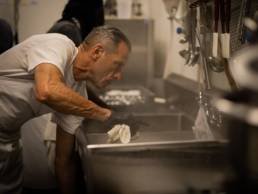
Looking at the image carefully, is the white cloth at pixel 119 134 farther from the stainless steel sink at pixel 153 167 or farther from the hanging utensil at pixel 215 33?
the hanging utensil at pixel 215 33

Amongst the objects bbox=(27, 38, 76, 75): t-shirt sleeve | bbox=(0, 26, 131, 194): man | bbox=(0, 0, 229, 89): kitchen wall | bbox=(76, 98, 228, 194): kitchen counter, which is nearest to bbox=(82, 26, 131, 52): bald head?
bbox=(0, 26, 131, 194): man

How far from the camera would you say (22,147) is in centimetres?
177

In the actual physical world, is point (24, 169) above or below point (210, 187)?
below

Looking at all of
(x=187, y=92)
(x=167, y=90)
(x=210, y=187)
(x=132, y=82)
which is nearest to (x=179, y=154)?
(x=210, y=187)

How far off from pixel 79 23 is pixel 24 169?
898 millimetres

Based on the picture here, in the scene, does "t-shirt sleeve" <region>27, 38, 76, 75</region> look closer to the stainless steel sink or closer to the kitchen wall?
the stainless steel sink

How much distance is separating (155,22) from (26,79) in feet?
5.66

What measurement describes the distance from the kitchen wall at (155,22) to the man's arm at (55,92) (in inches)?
47.3

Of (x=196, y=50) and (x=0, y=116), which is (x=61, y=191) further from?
(x=196, y=50)

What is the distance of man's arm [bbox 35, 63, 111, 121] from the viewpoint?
1.08m

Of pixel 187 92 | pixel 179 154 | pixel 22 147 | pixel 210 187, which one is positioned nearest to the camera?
pixel 210 187

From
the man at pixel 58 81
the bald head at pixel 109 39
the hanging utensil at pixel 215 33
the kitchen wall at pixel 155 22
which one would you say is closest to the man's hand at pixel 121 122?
the man at pixel 58 81

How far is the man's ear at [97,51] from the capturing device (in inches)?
52.1

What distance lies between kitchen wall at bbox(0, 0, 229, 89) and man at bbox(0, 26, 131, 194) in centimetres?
97
